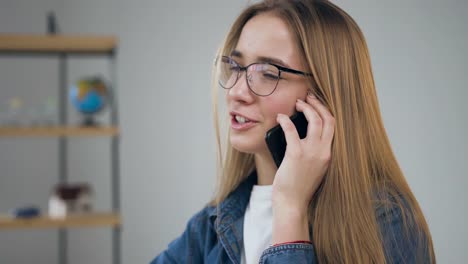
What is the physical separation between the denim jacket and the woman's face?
158 millimetres

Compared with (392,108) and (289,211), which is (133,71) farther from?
(289,211)

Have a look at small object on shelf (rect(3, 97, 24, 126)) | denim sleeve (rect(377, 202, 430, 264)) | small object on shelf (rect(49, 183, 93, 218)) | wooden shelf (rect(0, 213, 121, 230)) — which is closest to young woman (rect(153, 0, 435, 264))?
denim sleeve (rect(377, 202, 430, 264))

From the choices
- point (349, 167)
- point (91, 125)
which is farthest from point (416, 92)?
point (91, 125)

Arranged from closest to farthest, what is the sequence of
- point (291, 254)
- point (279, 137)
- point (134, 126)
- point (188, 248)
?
1. point (291, 254)
2. point (279, 137)
3. point (188, 248)
4. point (134, 126)

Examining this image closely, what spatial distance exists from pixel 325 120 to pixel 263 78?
0.47ft

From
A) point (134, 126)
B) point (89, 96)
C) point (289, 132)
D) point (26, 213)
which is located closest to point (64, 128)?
point (89, 96)

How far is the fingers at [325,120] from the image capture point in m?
0.96

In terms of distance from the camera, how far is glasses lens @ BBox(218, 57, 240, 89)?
104cm

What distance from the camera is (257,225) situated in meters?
1.05

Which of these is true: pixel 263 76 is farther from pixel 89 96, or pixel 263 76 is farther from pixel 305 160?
pixel 89 96

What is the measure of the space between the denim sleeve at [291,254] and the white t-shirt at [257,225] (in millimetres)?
109

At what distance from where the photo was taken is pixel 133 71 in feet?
9.87

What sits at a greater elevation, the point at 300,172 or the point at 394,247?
the point at 300,172

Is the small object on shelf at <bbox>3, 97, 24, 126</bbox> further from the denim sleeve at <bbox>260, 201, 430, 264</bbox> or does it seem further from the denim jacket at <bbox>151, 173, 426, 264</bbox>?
the denim sleeve at <bbox>260, 201, 430, 264</bbox>
